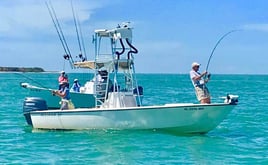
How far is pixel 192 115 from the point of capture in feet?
56.7

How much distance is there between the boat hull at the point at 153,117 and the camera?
56.4ft

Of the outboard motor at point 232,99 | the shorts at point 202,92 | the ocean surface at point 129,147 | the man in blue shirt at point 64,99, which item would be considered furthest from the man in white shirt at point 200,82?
the man in blue shirt at point 64,99

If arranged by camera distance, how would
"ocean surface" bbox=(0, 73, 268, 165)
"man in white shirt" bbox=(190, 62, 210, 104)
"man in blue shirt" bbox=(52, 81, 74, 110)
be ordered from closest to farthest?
"ocean surface" bbox=(0, 73, 268, 165) → "man in white shirt" bbox=(190, 62, 210, 104) → "man in blue shirt" bbox=(52, 81, 74, 110)

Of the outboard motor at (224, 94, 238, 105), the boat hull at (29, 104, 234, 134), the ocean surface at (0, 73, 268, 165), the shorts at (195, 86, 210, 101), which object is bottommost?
the ocean surface at (0, 73, 268, 165)

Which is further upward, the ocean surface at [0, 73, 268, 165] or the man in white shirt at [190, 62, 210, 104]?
the man in white shirt at [190, 62, 210, 104]

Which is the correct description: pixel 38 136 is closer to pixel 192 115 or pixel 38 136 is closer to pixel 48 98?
pixel 192 115

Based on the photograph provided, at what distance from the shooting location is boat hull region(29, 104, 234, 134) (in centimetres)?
1719

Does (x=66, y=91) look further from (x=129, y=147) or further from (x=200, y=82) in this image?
(x=200, y=82)

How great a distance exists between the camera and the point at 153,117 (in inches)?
687

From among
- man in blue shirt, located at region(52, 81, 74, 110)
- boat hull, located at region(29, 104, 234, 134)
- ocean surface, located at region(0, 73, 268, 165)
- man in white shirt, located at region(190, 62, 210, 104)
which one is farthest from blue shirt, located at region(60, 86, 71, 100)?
man in white shirt, located at region(190, 62, 210, 104)

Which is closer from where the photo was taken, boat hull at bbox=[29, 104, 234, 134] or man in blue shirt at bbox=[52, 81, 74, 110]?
boat hull at bbox=[29, 104, 234, 134]

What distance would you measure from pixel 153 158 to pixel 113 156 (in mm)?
1065

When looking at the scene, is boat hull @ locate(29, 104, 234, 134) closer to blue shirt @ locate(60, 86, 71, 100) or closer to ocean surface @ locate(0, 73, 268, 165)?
ocean surface @ locate(0, 73, 268, 165)

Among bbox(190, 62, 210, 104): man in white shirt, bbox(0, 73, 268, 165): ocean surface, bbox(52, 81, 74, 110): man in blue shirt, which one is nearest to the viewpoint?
bbox(0, 73, 268, 165): ocean surface
